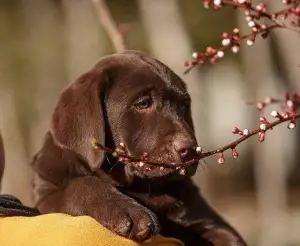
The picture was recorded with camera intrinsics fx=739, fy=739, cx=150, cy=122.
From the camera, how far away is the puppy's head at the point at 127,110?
8.18 ft

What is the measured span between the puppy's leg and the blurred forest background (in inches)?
241

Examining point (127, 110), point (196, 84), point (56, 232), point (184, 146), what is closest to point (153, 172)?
point (184, 146)

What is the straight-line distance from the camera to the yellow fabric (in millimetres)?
1976

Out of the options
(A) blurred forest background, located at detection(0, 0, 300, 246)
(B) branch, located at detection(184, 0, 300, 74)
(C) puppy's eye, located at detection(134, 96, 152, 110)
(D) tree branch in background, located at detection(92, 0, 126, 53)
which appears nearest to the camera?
(B) branch, located at detection(184, 0, 300, 74)

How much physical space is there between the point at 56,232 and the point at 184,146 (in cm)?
55

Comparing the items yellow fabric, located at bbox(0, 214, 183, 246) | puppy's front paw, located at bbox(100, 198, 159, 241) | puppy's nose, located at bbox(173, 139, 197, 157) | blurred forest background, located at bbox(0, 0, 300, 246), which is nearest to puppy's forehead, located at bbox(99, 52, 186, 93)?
puppy's nose, located at bbox(173, 139, 197, 157)

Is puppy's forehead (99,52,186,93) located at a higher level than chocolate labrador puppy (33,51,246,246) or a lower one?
higher

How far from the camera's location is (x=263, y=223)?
10602 mm

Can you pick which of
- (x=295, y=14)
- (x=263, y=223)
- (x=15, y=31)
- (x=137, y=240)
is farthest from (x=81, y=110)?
(x=15, y=31)

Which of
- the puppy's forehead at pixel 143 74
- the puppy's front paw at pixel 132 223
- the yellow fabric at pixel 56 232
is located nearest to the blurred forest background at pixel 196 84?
the puppy's forehead at pixel 143 74

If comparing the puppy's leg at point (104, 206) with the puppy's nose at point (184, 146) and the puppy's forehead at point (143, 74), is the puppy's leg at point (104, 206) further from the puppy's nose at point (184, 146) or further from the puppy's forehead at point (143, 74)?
the puppy's forehead at point (143, 74)

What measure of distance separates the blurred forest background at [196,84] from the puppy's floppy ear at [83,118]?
5.94 meters

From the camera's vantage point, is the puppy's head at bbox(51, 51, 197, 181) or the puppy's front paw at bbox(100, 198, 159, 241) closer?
the puppy's front paw at bbox(100, 198, 159, 241)

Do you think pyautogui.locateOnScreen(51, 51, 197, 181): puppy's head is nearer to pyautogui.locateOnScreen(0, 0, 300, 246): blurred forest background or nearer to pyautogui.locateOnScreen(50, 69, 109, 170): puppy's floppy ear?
pyautogui.locateOnScreen(50, 69, 109, 170): puppy's floppy ear
